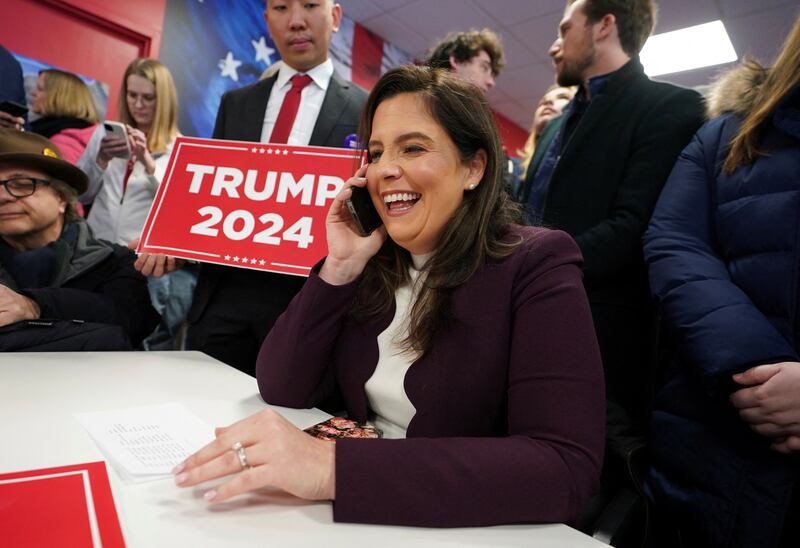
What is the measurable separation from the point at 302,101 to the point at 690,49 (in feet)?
16.3

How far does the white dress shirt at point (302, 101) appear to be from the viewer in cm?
206

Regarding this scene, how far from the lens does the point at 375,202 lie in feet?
4.53

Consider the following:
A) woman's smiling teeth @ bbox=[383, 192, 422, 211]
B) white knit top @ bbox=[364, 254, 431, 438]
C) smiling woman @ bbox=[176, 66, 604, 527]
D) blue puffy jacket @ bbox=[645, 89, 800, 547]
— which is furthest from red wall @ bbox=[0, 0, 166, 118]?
blue puffy jacket @ bbox=[645, 89, 800, 547]

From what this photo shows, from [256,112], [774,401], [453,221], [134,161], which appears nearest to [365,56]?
[134,161]

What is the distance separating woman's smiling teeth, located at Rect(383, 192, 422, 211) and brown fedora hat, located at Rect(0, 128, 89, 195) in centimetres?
153

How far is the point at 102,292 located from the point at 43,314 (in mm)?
321

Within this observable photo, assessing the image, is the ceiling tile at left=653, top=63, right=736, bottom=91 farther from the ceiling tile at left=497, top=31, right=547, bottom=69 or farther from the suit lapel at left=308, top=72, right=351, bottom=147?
the suit lapel at left=308, top=72, right=351, bottom=147

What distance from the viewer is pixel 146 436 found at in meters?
0.96

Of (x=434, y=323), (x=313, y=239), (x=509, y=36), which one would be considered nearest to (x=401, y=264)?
(x=434, y=323)

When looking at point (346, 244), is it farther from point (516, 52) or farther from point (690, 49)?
point (690, 49)

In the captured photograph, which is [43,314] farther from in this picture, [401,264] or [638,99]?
[638,99]

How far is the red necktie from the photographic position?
2.06 metres

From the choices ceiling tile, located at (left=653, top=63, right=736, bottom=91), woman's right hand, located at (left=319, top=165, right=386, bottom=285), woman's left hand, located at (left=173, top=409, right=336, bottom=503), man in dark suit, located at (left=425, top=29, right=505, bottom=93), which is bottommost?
woman's left hand, located at (left=173, top=409, right=336, bottom=503)

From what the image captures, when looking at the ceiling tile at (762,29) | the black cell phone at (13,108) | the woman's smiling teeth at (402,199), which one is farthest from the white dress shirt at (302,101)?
the ceiling tile at (762,29)
